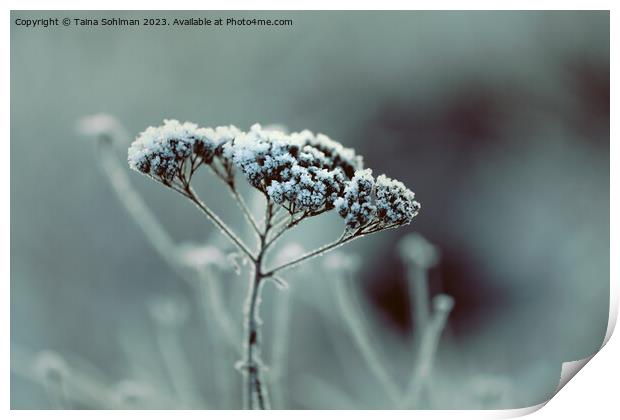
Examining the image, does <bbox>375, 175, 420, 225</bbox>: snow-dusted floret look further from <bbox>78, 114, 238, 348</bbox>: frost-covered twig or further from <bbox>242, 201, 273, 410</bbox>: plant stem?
<bbox>78, 114, 238, 348</bbox>: frost-covered twig

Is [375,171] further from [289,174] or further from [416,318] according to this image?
[289,174]

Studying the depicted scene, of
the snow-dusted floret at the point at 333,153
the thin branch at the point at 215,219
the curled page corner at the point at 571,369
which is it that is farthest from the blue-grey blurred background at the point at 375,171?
Result: the thin branch at the point at 215,219

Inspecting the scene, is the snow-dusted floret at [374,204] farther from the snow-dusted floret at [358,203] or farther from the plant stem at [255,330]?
the plant stem at [255,330]

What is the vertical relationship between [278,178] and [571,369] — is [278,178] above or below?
above

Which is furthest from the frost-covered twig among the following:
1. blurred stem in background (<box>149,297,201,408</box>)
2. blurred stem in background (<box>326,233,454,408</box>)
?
blurred stem in background (<box>326,233,454,408</box>)

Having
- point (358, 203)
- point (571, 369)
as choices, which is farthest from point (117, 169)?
point (571, 369)

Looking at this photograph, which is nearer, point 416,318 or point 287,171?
point 287,171

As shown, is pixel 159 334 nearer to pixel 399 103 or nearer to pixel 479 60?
pixel 399 103

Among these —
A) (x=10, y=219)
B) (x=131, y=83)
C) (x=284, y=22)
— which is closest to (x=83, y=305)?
(x=10, y=219)
